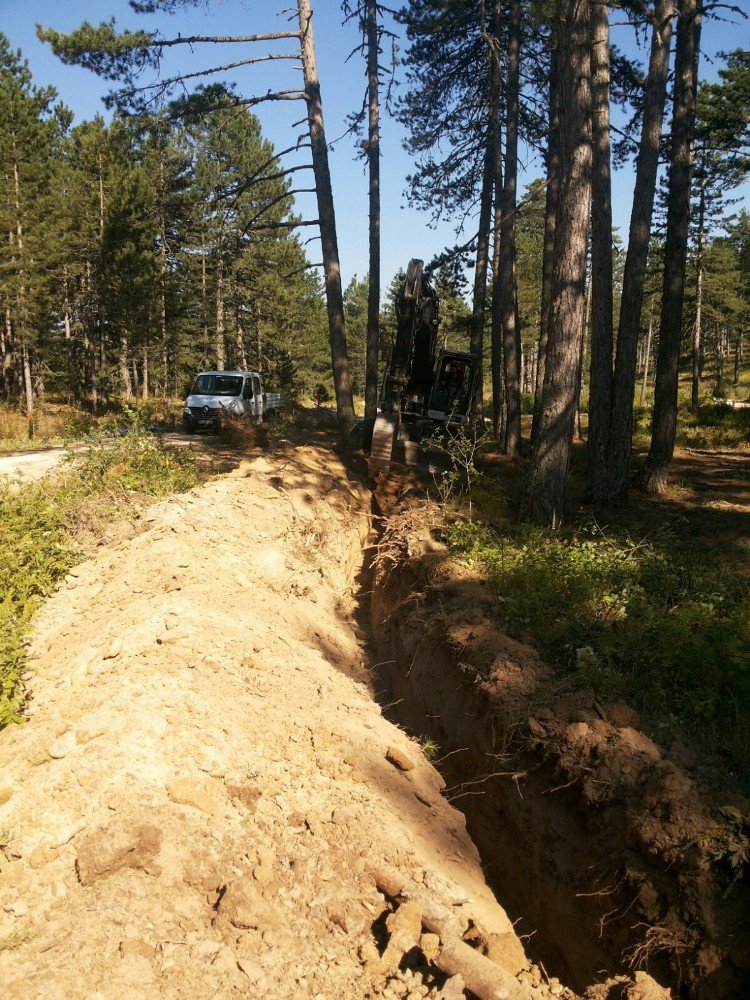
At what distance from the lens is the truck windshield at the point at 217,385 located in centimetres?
1872

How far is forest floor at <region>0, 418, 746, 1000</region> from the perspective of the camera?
324cm

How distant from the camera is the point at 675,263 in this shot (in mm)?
12070

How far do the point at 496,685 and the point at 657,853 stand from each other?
1.94 m

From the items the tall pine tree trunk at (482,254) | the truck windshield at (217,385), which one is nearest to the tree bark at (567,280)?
the tall pine tree trunk at (482,254)

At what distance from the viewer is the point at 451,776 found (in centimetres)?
580

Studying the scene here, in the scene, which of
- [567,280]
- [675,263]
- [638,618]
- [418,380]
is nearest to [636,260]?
[675,263]

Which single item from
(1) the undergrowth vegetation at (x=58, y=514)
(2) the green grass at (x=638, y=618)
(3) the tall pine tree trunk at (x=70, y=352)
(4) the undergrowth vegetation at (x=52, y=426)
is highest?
(3) the tall pine tree trunk at (x=70, y=352)

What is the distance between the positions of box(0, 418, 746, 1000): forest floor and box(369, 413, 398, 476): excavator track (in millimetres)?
5279

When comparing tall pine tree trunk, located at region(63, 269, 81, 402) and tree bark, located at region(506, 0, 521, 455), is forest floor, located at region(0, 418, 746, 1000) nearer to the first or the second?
tree bark, located at region(506, 0, 521, 455)

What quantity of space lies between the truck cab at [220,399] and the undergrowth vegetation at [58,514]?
8209mm

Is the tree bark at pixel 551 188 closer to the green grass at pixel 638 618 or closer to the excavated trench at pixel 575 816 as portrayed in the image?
the green grass at pixel 638 618

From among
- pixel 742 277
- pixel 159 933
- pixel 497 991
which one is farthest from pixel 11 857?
pixel 742 277

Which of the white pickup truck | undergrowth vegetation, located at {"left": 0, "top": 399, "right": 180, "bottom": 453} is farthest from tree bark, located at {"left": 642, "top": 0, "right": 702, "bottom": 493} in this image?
the white pickup truck

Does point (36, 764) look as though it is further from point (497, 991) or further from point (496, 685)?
point (496, 685)
